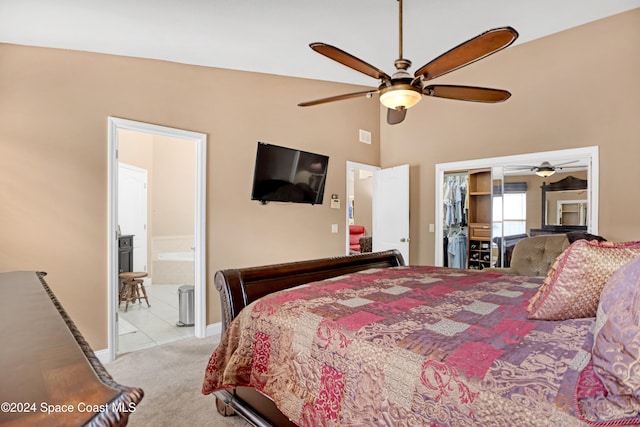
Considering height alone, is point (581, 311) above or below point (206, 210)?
below

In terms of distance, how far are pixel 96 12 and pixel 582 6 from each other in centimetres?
406

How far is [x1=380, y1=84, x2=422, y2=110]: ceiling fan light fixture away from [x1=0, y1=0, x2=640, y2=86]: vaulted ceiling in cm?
86

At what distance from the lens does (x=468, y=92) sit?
2430mm

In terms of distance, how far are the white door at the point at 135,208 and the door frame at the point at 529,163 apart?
4699 mm

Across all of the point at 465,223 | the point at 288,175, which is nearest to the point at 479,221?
the point at 465,223

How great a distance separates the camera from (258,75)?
12.8 feet

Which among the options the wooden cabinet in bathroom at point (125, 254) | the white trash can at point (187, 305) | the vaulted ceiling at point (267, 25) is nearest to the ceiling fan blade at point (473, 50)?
the vaulted ceiling at point (267, 25)

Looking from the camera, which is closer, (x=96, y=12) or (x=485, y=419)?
(x=485, y=419)

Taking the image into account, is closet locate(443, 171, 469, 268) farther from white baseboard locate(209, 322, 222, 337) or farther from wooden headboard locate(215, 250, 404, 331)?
white baseboard locate(209, 322, 222, 337)

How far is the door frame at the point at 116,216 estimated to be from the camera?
9.55 feet

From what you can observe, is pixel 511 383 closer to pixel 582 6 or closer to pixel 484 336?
pixel 484 336

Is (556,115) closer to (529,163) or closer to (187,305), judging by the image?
(529,163)

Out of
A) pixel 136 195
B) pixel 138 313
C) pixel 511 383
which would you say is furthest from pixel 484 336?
pixel 136 195

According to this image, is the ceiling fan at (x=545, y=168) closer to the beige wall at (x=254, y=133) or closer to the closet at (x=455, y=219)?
the beige wall at (x=254, y=133)
